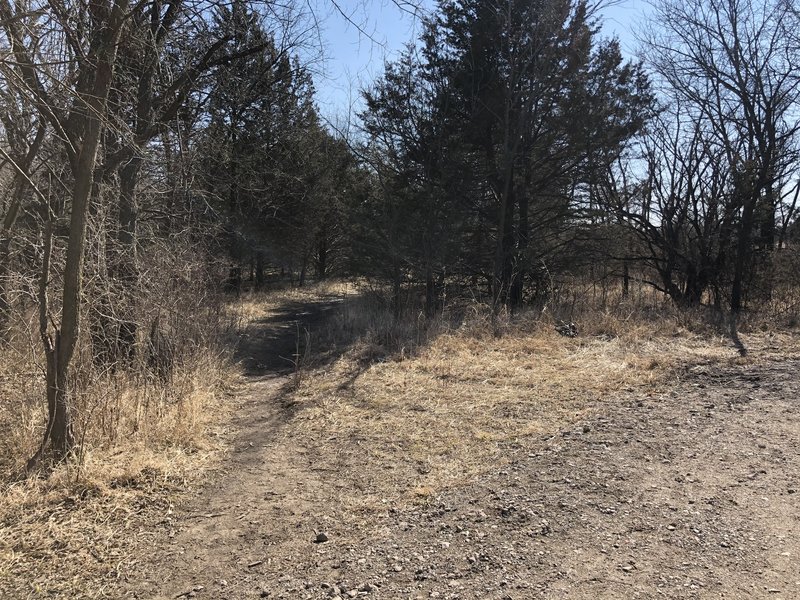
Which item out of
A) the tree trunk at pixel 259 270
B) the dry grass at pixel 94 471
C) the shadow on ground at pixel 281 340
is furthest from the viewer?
the tree trunk at pixel 259 270

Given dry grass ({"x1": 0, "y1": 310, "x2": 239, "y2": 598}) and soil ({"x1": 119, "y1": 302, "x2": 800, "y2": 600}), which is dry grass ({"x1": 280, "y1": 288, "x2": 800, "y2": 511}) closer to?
soil ({"x1": 119, "y1": 302, "x2": 800, "y2": 600})

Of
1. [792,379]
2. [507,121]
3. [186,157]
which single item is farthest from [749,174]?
[186,157]

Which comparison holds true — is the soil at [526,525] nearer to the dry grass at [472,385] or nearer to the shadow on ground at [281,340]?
the dry grass at [472,385]

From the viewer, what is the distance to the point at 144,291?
6.30 m

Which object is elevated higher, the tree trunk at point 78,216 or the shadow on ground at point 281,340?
the tree trunk at point 78,216

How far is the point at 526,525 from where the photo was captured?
3.28 meters

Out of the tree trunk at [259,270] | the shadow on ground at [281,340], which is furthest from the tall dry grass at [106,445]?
the tree trunk at [259,270]

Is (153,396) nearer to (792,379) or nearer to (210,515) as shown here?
(210,515)

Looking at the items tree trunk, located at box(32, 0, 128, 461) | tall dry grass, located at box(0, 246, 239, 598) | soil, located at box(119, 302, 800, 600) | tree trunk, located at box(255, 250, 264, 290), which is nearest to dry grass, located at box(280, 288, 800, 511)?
soil, located at box(119, 302, 800, 600)

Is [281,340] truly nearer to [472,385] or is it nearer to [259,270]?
[472,385]

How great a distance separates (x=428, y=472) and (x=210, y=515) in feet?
5.23

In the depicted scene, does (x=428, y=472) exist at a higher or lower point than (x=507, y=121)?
lower

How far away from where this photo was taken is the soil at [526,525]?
273 centimetres

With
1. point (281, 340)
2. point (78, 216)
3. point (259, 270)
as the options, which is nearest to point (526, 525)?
point (78, 216)
